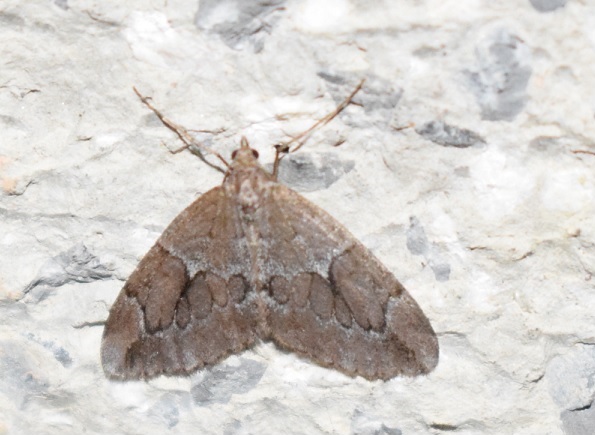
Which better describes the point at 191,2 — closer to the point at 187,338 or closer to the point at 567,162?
the point at 187,338

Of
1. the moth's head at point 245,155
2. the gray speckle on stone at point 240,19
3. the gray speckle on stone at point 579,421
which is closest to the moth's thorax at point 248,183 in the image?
the moth's head at point 245,155

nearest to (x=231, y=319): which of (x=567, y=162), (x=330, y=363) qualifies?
(x=330, y=363)

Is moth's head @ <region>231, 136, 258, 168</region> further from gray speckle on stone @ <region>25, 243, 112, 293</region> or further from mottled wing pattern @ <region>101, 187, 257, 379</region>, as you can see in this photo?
gray speckle on stone @ <region>25, 243, 112, 293</region>

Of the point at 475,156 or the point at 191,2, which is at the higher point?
the point at 191,2

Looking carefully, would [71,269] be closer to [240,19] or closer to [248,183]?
[248,183]

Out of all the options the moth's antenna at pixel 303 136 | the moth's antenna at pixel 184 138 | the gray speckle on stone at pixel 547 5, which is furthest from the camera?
the moth's antenna at pixel 184 138

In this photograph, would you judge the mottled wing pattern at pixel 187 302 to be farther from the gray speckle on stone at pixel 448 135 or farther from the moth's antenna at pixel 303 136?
the gray speckle on stone at pixel 448 135
